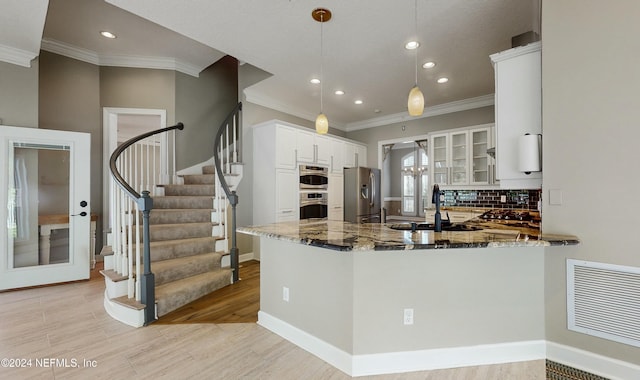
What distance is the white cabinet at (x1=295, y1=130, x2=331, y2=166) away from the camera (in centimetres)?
490

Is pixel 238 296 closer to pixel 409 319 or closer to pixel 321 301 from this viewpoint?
pixel 321 301

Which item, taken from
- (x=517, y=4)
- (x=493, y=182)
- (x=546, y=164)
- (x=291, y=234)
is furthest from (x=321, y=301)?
(x=493, y=182)

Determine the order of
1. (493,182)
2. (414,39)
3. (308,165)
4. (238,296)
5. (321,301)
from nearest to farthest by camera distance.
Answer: (321,301) → (414,39) → (238,296) → (493,182) → (308,165)

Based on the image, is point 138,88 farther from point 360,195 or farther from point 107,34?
point 360,195

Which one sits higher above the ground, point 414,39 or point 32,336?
point 414,39

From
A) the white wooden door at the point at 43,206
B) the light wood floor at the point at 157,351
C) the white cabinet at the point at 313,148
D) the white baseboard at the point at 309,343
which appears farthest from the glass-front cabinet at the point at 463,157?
the white wooden door at the point at 43,206

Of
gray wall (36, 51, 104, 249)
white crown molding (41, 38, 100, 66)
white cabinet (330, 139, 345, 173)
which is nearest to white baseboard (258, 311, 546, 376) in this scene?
white cabinet (330, 139, 345, 173)

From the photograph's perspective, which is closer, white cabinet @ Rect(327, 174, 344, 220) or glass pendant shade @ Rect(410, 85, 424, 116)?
glass pendant shade @ Rect(410, 85, 424, 116)

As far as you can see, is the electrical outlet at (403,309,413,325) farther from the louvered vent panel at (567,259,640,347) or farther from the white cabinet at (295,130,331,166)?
the white cabinet at (295,130,331,166)

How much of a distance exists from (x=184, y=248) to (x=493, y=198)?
15.8 feet

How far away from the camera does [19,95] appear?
11.8ft

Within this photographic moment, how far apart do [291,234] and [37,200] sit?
3853mm

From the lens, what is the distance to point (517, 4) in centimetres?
245

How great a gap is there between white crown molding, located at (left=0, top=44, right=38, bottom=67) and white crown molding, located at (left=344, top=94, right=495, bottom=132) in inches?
209
